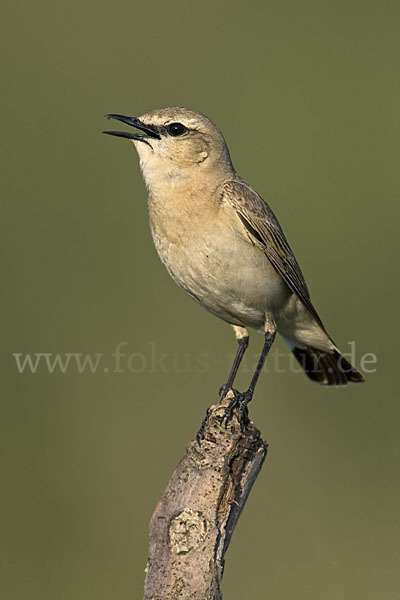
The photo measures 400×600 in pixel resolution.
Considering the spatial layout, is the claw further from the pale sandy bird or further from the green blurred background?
the green blurred background

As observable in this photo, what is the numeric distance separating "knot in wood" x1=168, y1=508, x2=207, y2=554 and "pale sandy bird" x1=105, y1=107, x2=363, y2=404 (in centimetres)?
125

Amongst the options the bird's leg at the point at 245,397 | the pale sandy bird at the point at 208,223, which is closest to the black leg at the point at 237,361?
the pale sandy bird at the point at 208,223

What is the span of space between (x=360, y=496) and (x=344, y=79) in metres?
5.32

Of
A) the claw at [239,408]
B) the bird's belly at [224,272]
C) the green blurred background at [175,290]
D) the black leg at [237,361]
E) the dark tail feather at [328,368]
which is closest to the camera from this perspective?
the claw at [239,408]

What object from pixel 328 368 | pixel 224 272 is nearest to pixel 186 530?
pixel 224 272

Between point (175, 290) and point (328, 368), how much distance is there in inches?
85.1

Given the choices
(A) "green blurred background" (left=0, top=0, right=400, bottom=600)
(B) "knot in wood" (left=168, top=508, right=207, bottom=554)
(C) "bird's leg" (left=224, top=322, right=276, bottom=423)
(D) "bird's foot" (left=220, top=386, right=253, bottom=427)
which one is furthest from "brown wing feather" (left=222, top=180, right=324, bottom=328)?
(B) "knot in wood" (left=168, top=508, right=207, bottom=554)

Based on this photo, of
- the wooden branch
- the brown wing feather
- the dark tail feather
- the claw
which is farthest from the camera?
the dark tail feather

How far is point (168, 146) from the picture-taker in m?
5.89

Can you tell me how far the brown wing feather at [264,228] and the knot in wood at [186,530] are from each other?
7.27 feet

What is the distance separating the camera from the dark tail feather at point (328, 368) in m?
7.21

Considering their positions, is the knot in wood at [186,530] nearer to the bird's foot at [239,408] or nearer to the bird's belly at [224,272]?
the bird's foot at [239,408]

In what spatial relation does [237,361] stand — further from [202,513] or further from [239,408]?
[202,513]

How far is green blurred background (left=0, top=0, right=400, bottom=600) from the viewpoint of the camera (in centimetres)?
694
